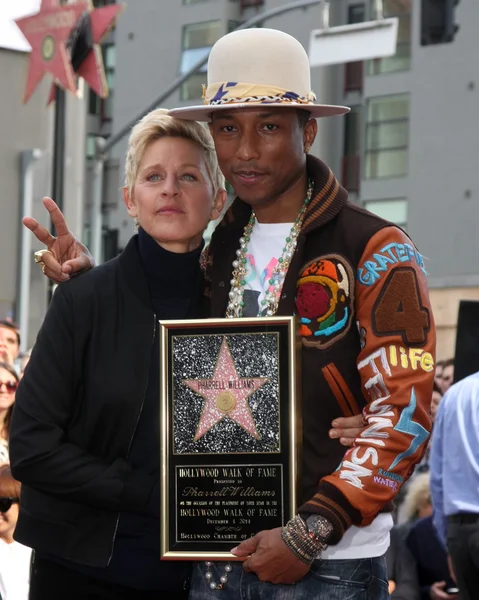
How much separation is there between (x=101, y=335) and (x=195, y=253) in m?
0.38

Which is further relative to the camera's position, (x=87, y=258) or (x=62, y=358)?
(x=87, y=258)

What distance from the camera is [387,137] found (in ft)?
108

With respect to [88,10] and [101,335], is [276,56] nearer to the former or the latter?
[101,335]

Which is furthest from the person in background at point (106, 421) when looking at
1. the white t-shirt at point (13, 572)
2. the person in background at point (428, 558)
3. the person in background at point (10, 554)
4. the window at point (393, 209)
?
the window at point (393, 209)

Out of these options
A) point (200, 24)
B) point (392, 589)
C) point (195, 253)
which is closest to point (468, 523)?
point (392, 589)

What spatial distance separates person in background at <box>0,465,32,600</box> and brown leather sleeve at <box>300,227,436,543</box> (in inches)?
122

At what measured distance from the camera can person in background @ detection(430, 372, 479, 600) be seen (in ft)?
25.4

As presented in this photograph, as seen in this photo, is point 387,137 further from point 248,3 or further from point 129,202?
point 129,202

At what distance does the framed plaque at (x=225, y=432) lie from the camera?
11.8ft

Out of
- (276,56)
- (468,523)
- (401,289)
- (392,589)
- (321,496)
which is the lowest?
(392,589)

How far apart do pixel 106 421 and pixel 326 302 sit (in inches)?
27.8

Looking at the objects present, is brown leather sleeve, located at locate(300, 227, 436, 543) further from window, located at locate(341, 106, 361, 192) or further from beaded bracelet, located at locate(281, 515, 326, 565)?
window, located at locate(341, 106, 361, 192)

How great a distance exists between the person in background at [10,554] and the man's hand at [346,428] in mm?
3022

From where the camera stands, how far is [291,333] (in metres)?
3.61
